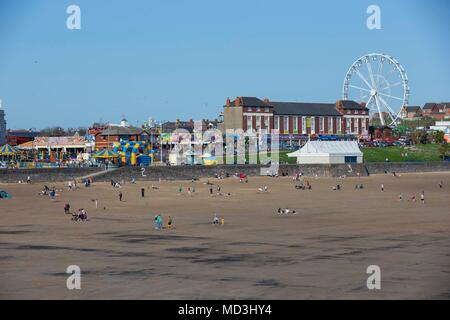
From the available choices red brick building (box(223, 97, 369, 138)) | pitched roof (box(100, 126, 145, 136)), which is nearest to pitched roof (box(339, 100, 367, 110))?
red brick building (box(223, 97, 369, 138))

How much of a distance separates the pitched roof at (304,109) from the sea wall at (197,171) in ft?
101

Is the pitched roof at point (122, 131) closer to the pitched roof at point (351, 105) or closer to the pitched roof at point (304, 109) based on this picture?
the pitched roof at point (304, 109)

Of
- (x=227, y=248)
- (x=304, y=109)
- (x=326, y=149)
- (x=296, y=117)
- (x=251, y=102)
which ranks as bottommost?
(x=227, y=248)

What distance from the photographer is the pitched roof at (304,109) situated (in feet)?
424

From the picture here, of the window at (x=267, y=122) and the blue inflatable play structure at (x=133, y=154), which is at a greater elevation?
the window at (x=267, y=122)

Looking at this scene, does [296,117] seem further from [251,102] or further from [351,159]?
[351,159]

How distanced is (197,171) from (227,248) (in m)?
52.4

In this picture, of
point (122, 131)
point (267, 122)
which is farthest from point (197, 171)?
point (267, 122)

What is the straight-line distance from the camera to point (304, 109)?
132 metres

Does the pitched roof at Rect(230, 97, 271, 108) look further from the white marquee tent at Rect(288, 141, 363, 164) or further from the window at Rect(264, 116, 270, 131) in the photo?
the white marquee tent at Rect(288, 141, 363, 164)

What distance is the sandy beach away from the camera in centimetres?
2375

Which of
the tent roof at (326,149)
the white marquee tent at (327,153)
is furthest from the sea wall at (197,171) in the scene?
the tent roof at (326,149)

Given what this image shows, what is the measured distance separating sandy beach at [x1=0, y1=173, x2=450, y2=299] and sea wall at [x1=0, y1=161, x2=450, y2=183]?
1602 cm
